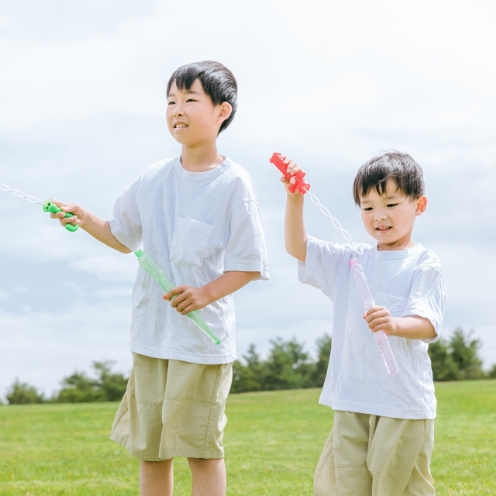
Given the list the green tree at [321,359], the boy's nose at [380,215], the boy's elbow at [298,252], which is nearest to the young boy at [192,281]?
the boy's elbow at [298,252]

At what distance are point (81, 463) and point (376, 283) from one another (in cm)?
480

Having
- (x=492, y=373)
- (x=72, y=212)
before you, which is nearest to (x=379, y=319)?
(x=72, y=212)

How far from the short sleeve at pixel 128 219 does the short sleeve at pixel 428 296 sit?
51.4 inches

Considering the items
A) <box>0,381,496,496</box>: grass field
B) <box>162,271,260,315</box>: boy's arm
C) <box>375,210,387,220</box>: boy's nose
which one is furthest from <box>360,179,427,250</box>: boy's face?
<box>0,381,496,496</box>: grass field

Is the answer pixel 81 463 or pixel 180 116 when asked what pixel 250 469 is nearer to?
pixel 81 463

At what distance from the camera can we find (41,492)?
5457 mm

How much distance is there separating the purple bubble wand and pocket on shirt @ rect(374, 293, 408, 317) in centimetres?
7

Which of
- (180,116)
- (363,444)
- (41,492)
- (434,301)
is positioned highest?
(180,116)

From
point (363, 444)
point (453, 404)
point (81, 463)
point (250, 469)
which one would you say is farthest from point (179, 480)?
point (453, 404)

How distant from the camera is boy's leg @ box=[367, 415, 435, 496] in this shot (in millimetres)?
3057

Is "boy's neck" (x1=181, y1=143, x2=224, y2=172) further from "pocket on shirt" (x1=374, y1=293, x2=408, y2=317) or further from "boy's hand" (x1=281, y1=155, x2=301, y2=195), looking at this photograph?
"pocket on shirt" (x1=374, y1=293, x2=408, y2=317)

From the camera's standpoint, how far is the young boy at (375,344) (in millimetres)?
3068

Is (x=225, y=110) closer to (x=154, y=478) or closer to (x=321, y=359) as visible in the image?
(x=154, y=478)

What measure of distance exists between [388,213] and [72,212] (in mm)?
1400
